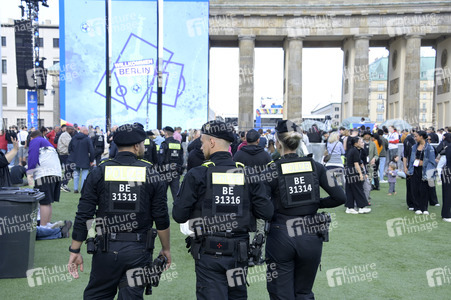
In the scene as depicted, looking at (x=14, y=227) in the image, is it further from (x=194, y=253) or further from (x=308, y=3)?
(x=308, y=3)

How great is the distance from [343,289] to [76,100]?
29759mm

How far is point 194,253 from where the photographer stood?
3652mm

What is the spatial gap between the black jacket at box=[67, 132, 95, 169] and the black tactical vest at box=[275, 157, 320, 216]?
1040 centimetres

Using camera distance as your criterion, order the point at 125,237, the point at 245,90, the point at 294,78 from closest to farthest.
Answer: the point at 125,237
the point at 294,78
the point at 245,90

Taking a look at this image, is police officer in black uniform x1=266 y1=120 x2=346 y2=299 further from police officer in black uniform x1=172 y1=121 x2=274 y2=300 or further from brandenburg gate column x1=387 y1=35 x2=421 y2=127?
brandenburg gate column x1=387 y1=35 x2=421 y2=127

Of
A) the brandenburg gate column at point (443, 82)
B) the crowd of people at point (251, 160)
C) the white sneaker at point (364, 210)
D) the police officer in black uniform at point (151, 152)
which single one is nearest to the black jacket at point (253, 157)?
the crowd of people at point (251, 160)

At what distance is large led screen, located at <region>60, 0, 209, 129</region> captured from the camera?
104 ft

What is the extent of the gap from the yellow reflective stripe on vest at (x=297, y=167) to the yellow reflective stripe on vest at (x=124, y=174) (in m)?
1.35

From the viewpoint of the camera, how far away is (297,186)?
4.10m

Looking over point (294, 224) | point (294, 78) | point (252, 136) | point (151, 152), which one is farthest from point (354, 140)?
point (294, 78)

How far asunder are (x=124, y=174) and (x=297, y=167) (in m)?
1.63

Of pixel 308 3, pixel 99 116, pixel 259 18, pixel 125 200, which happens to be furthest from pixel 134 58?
pixel 125 200

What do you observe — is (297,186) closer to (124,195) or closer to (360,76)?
(124,195)

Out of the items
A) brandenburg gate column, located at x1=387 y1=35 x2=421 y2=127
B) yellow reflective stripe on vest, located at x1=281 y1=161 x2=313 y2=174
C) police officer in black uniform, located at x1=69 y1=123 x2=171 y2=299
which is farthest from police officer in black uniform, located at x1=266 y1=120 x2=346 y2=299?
brandenburg gate column, located at x1=387 y1=35 x2=421 y2=127
